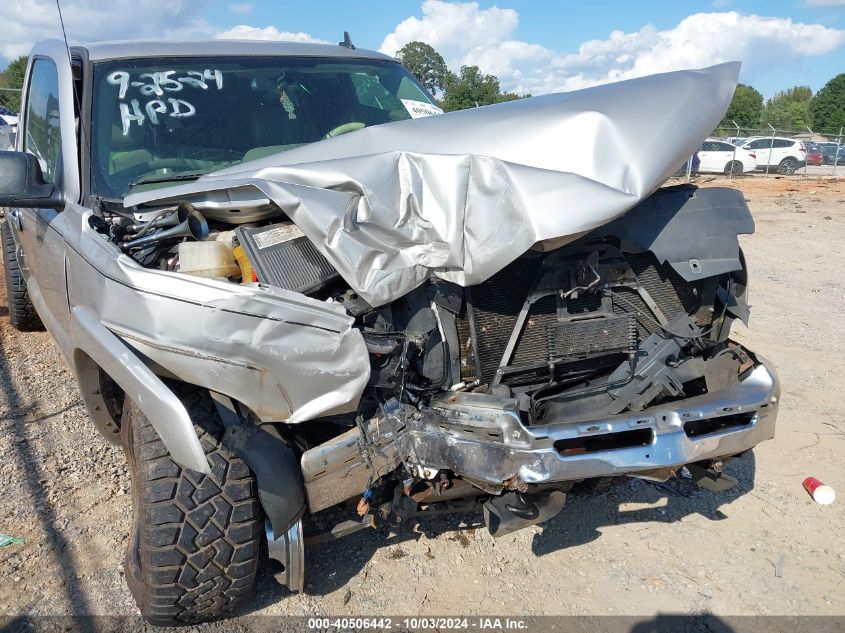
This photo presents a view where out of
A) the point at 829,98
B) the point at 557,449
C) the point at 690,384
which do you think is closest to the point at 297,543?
the point at 557,449

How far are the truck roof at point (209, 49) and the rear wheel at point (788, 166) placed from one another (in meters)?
24.3

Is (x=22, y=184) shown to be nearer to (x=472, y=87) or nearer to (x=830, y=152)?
(x=830, y=152)

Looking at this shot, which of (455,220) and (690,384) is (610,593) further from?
(455,220)

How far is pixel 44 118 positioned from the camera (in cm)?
368

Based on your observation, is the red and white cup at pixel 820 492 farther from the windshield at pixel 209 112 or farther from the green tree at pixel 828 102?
the green tree at pixel 828 102

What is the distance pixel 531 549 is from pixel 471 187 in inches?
67.8

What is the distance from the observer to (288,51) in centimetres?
383

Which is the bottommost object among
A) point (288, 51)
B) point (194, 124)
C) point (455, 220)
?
point (455, 220)

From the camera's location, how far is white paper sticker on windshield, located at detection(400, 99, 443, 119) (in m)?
3.99

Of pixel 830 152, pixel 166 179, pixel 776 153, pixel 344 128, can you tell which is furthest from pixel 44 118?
pixel 830 152

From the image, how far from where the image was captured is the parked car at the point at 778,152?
24.0 metres

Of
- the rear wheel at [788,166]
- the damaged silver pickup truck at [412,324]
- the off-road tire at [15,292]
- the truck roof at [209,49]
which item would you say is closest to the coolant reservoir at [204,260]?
the damaged silver pickup truck at [412,324]

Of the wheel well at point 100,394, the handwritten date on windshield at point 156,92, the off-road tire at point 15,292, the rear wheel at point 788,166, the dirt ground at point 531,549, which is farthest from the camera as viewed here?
the rear wheel at point 788,166

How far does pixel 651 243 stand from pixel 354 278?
3.82ft
